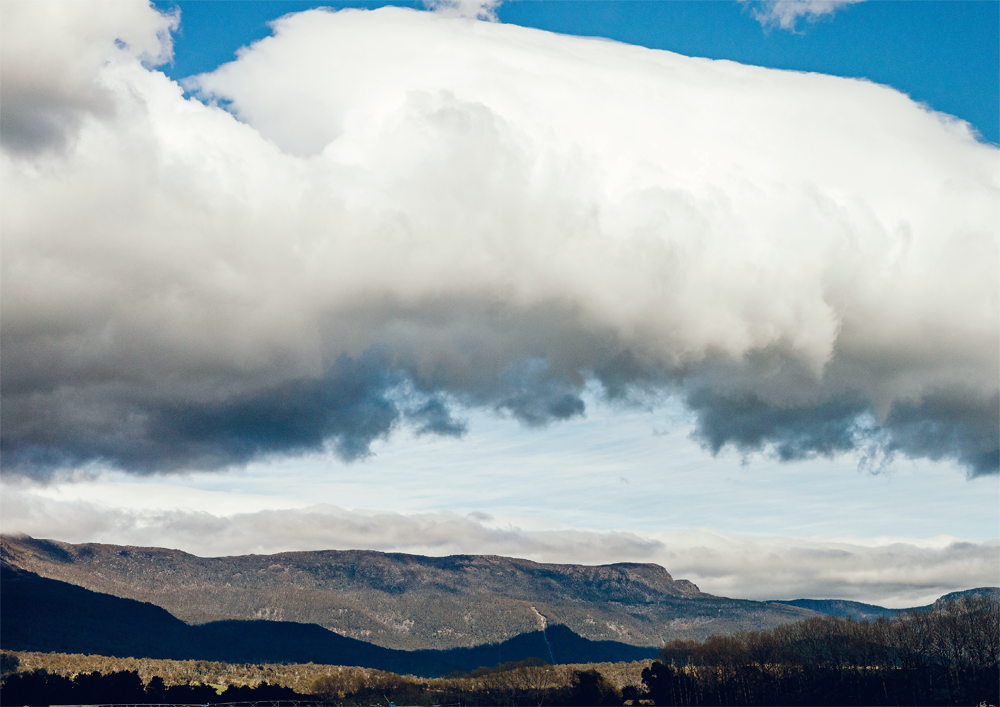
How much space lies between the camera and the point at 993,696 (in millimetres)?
197750
